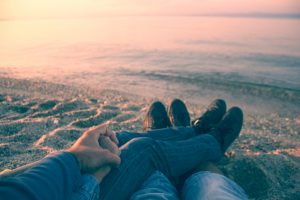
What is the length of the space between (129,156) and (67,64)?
7.00 metres

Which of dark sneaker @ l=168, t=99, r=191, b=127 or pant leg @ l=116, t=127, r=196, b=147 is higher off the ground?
pant leg @ l=116, t=127, r=196, b=147

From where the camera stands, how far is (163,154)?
203 cm

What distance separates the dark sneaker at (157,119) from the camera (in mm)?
3180

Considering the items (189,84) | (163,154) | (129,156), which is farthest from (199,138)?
(189,84)

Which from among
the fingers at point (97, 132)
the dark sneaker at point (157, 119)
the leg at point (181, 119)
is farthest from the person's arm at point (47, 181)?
the dark sneaker at point (157, 119)

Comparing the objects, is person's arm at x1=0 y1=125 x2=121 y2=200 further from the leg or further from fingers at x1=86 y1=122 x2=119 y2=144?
the leg

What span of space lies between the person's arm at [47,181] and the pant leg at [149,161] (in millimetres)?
331

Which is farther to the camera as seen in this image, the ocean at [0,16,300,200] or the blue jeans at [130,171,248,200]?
the ocean at [0,16,300,200]

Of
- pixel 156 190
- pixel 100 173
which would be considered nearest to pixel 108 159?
pixel 100 173

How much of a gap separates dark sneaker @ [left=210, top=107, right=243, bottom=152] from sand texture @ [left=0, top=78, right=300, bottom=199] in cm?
15

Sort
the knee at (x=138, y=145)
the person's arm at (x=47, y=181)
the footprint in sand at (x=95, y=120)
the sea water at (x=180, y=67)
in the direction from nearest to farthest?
the person's arm at (x=47, y=181), the knee at (x=138, y=145), the footprint in sand at (x=95, y=120), the sea water at (x=180, y=67)

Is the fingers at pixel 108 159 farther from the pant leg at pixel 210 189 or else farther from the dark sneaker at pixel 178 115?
the dark sneaker at pixel 178 115

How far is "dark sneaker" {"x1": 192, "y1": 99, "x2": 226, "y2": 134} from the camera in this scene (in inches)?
115

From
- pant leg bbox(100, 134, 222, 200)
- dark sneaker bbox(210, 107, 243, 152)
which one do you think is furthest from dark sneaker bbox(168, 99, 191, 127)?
pant leg bbox(100, 134, 222, 200)
